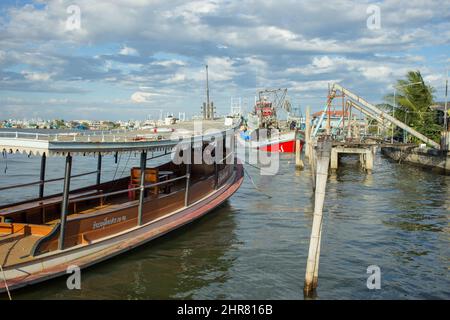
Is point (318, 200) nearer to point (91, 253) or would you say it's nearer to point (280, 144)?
point (91, 253)

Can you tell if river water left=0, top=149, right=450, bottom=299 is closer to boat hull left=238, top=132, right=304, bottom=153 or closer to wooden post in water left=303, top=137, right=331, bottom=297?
wooden post in water left=303, top=137, right=331, bottom=297

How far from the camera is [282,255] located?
521 inches

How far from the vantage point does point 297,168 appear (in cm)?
3628

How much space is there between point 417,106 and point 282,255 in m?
39.9

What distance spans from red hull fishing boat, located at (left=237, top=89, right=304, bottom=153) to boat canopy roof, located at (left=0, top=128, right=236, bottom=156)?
146 ft

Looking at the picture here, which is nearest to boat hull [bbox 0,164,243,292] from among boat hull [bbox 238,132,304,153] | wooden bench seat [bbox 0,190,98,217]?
wooden bench seat [bbox 0,190,98,217]

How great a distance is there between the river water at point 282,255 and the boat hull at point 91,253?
530 mm

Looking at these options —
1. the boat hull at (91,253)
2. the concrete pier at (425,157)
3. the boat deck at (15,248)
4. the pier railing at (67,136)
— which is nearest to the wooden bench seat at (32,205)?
the boat deck at (15,248)

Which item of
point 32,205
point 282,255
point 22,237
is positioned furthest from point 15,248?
point 282,255

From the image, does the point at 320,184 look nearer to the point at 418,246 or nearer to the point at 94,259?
the point at 94,259

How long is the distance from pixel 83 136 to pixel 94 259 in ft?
9.83

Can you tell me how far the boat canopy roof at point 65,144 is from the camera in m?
9.33

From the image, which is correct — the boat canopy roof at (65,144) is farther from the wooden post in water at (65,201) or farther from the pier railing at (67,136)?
the wooden post in water at (65,201)
